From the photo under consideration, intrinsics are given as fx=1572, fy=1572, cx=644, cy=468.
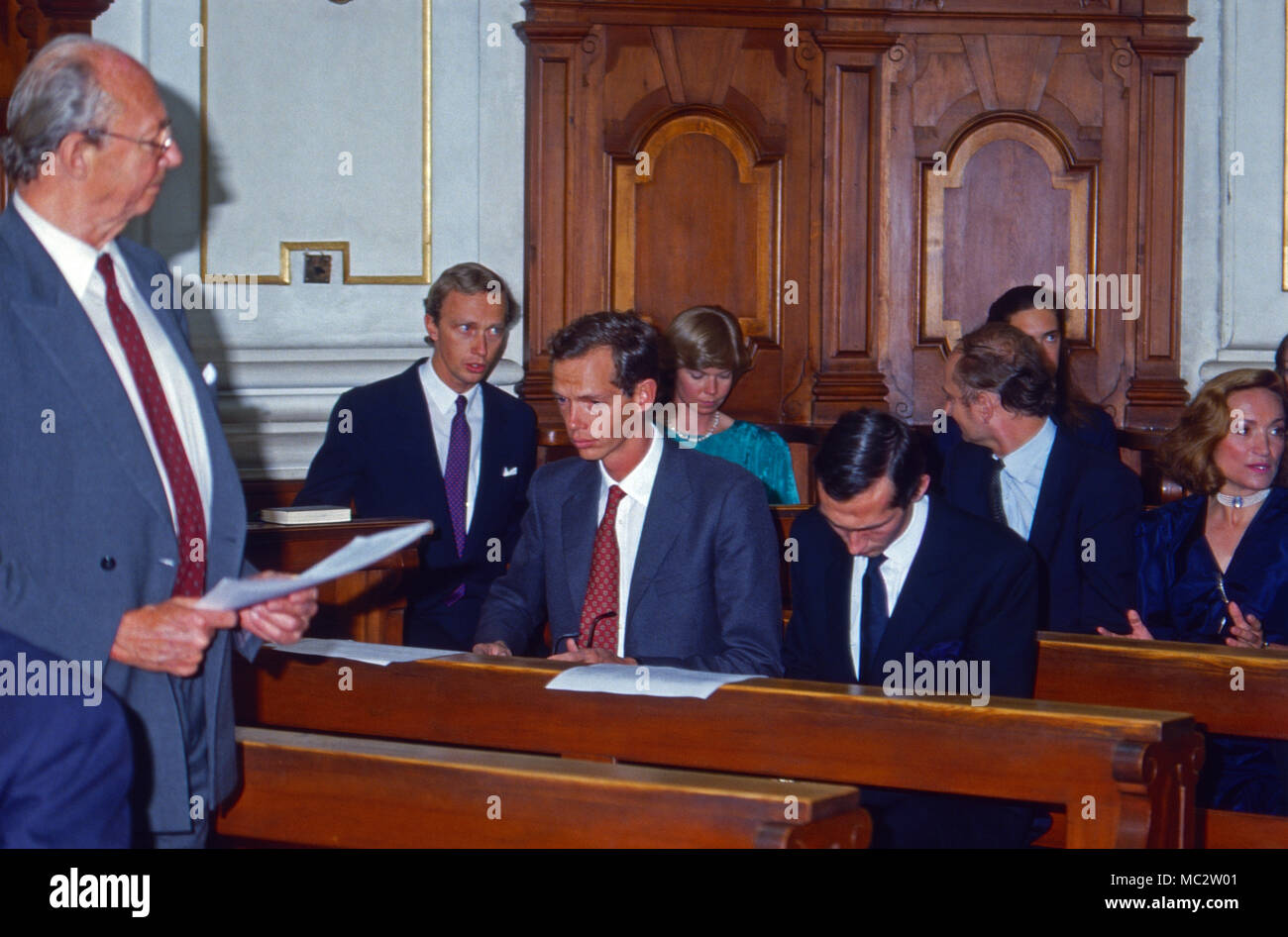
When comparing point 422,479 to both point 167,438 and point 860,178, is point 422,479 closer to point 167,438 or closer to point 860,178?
point 167,438

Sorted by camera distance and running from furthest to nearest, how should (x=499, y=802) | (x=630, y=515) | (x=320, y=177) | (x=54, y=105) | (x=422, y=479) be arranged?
(x=320, y=177) → (x=422, y=479) → (x=630, y=515) → (x=499, y=802) → (x=54, y=105)

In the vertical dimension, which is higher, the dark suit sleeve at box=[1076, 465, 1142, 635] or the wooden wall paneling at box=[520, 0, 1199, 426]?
the wooden wall paneling at box=[520, 0, 1199, 426]

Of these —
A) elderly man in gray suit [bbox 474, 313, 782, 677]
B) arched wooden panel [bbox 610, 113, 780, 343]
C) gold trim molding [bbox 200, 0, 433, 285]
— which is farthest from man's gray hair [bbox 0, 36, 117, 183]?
arched wooden panel [bbox 610, 113, 780, 343]

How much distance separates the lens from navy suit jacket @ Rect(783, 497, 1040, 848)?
3104 millimetres

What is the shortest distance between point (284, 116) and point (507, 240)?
0.97m

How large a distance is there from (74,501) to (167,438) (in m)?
0.18

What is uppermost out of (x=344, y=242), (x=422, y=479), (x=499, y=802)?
(x=344, y=242)

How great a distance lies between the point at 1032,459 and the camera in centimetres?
429

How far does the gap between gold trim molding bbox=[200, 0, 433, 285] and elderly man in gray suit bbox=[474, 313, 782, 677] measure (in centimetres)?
278

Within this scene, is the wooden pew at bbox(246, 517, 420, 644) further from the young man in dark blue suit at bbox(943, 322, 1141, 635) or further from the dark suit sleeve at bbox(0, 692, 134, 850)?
the dark suit sleeve at bbox(0, 692, 134, 850)

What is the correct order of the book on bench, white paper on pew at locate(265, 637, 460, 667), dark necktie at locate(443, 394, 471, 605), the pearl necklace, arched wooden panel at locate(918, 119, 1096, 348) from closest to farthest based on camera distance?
1. white paper on pew at locate(265, 637, 460, 667)
2. the book on bench
3. dark necktie at locate(443, 394, 471, 605)
4. the pearl necklace
5. arched wooden panel at locate(918, 119, 1096, 348)

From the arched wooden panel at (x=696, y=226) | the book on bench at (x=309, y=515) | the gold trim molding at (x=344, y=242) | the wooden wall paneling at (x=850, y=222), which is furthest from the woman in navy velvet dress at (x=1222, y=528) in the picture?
the gold trim molding at (x=344, y=242)

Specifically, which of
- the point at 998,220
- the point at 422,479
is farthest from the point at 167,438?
the point at 998,220

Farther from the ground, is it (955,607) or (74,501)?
(74,501)
